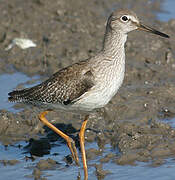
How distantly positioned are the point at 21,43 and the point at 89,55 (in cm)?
224

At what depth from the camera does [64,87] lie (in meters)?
10.3

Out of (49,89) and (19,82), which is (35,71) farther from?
(49,89)

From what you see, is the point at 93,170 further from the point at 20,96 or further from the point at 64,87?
the point at 20,96

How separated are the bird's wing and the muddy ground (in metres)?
1.13

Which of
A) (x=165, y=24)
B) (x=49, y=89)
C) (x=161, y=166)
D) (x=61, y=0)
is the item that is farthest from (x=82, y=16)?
(x=161, y=166)

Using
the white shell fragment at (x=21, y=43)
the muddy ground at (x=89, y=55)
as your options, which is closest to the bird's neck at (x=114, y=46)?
the muddy ground at (x=89, y=55)

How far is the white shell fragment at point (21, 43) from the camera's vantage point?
15.1 meters

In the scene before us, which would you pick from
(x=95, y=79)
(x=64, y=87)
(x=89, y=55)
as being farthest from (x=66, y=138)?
(x=89, y=55)

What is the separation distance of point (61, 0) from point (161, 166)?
366 inches

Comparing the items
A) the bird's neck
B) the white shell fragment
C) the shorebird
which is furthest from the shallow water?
the white shell fragment

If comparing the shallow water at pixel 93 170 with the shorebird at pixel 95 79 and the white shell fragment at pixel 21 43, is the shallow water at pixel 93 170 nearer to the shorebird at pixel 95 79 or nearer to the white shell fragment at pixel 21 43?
the shorebird at pixel 95 79

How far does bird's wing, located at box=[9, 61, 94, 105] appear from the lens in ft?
32.5

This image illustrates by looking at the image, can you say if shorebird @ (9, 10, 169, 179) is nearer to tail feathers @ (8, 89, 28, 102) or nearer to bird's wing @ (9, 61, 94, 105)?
bird's wing @ (9, 61, 94, 105)

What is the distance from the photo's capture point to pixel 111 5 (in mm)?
18344
